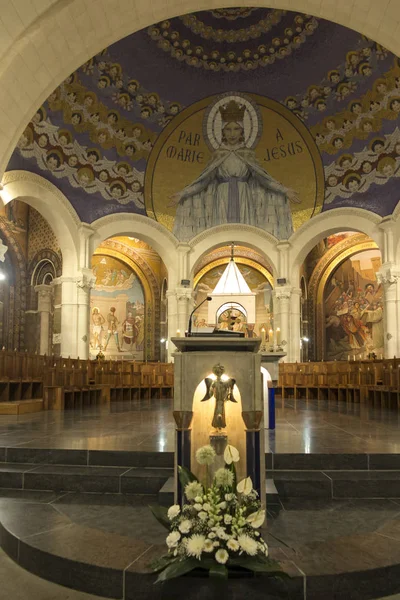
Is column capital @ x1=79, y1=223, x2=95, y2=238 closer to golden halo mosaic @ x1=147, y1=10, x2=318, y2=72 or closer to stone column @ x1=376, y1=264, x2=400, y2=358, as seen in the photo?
golden halo mosaic @ x1=147, y1=10, x2=318, y2=72

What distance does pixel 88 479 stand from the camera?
14.2 feet

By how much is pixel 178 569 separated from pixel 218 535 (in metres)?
0.25

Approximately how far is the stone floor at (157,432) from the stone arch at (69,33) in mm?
4463

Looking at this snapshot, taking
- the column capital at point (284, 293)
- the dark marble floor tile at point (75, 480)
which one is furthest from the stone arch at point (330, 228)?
the dark marble floor tile at point (75, 480)

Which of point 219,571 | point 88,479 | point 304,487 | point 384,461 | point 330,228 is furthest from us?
point 330,228

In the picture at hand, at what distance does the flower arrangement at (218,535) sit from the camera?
2494 millimetres

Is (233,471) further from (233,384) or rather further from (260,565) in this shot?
(233,384)

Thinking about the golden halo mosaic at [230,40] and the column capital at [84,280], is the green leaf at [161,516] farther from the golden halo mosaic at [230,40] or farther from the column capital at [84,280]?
the golden halo mosaic at [230,40]

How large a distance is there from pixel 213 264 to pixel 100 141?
8674mm

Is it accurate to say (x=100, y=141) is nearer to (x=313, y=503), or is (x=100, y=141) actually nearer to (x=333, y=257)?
(x=333, y=257)

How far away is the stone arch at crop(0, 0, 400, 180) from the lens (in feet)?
25.8

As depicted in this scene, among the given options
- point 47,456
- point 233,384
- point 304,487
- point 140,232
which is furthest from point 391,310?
point 233,384

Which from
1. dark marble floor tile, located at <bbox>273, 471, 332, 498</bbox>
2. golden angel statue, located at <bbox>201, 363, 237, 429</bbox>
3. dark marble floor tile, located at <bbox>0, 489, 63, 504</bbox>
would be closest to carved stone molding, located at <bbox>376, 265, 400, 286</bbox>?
dark marble floor tile, located at <bbox>273, 471, 332, 498</bbox>

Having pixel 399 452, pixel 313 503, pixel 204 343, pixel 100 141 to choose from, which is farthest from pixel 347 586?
pixel 100 141
